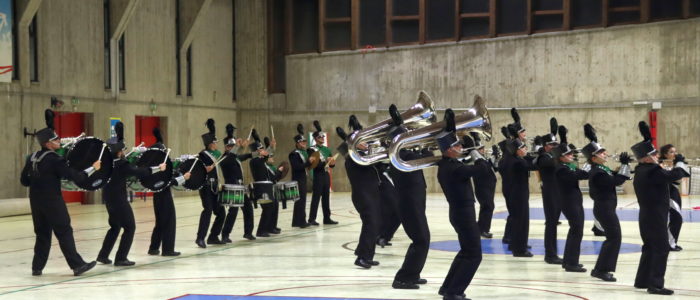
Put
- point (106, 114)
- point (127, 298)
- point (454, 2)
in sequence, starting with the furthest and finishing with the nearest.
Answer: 1. point (454, 2)
2. point (106, 114)
3. point (127, 298)

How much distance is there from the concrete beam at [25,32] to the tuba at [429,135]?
17293 mm

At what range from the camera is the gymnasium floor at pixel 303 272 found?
11679 mm

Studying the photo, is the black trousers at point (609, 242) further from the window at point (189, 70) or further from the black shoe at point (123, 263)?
the window at point (189, 70)

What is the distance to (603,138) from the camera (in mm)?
31609

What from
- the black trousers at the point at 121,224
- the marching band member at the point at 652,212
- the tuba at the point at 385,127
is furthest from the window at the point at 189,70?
the marching band member at the point at 652,212

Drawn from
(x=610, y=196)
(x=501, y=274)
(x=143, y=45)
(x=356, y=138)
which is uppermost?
(x=143, y=45)

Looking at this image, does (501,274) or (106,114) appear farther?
(106,114)

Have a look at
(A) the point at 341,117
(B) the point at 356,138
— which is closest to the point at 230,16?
(A) the point at 341,117

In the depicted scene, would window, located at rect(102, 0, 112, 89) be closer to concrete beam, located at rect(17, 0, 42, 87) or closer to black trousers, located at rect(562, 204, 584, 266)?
concrete beam, located at rect(17, 0, 42, 87)

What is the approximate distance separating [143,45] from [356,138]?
19.8 metres

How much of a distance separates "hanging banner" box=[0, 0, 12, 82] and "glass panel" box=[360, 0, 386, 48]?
46.6ft

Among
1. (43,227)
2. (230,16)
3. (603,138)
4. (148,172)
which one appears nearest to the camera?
(43,227)

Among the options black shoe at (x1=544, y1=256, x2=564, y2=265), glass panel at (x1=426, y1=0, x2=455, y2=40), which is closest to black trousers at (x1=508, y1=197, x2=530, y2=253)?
black shoe at (x1=544, y1=256, x2=564, y2=265)

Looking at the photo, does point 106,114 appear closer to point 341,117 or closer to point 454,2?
point 341,117
